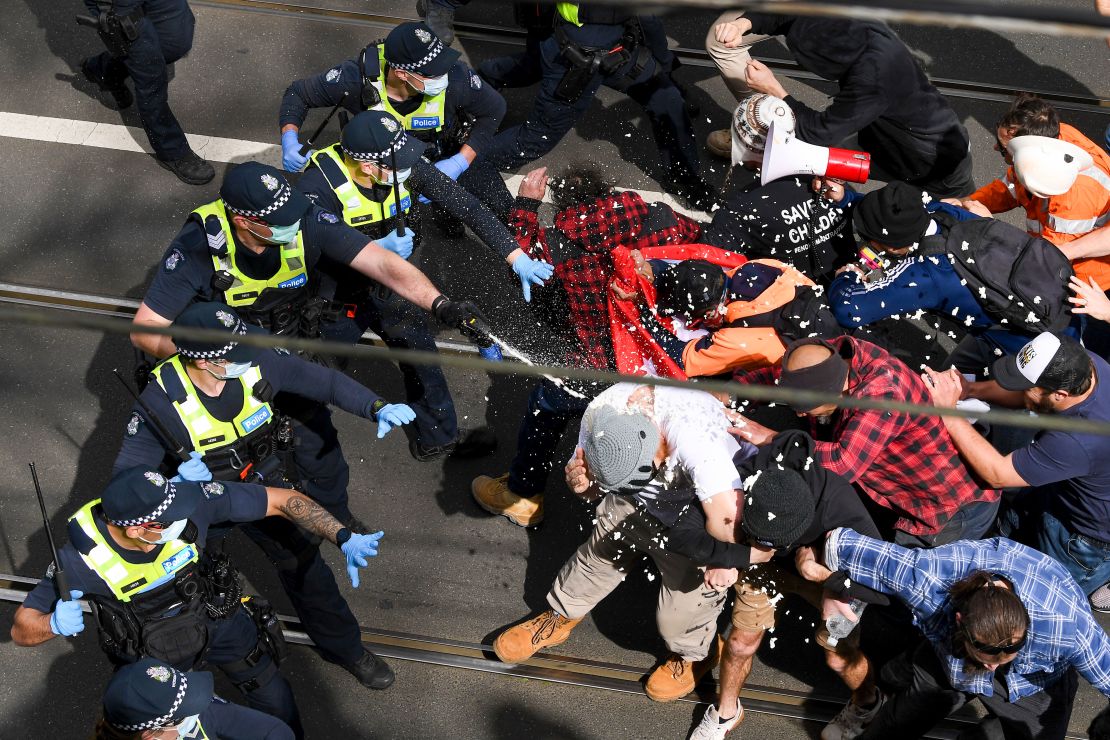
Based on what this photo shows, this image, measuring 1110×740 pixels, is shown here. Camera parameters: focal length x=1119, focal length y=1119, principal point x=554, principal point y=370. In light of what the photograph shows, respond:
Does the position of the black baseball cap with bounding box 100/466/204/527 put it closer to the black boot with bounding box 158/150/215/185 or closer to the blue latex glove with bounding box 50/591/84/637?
the blue latex glove with bounding box 50/591/84/637

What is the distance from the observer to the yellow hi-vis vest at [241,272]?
14.7 ft

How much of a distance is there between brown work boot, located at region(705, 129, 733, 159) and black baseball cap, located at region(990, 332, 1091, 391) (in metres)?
2.76

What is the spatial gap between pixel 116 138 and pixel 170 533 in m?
3.65

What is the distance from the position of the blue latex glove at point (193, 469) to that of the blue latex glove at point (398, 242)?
48.3 inches

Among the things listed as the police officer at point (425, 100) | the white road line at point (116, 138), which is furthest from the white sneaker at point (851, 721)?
the white road line at point (116, 138)

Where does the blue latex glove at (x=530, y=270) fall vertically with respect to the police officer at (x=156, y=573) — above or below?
above

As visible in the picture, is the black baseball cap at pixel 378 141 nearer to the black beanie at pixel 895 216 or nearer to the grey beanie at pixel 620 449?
the grey beanie at pixel 620 449

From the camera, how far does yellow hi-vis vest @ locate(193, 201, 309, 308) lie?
4.47 metres

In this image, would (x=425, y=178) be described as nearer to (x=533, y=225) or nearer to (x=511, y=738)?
(x=533, y=225)

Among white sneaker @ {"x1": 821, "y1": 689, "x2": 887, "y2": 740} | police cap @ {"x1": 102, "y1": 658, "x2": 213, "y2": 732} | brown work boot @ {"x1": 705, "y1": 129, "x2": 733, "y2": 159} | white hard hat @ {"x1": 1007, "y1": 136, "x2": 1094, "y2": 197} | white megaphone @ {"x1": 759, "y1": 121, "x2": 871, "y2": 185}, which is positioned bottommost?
white sneaker @ {"x1": 821, "y1": 689, "x2": 887, "y2": 740}

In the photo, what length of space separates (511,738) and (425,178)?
8.07 feet

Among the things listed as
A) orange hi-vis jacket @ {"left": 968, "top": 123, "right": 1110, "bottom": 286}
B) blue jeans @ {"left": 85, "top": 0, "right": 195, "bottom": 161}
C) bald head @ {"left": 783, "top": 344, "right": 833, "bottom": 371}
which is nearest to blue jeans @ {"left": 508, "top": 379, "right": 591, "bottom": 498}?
bald head @ {"left": 783, "top": 344, "right": 833, "bottom": 371}

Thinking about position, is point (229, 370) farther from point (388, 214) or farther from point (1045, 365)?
point (1045, 365)

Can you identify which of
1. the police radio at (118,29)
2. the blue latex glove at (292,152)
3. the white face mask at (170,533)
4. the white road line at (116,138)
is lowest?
the white road line at (116,138)
